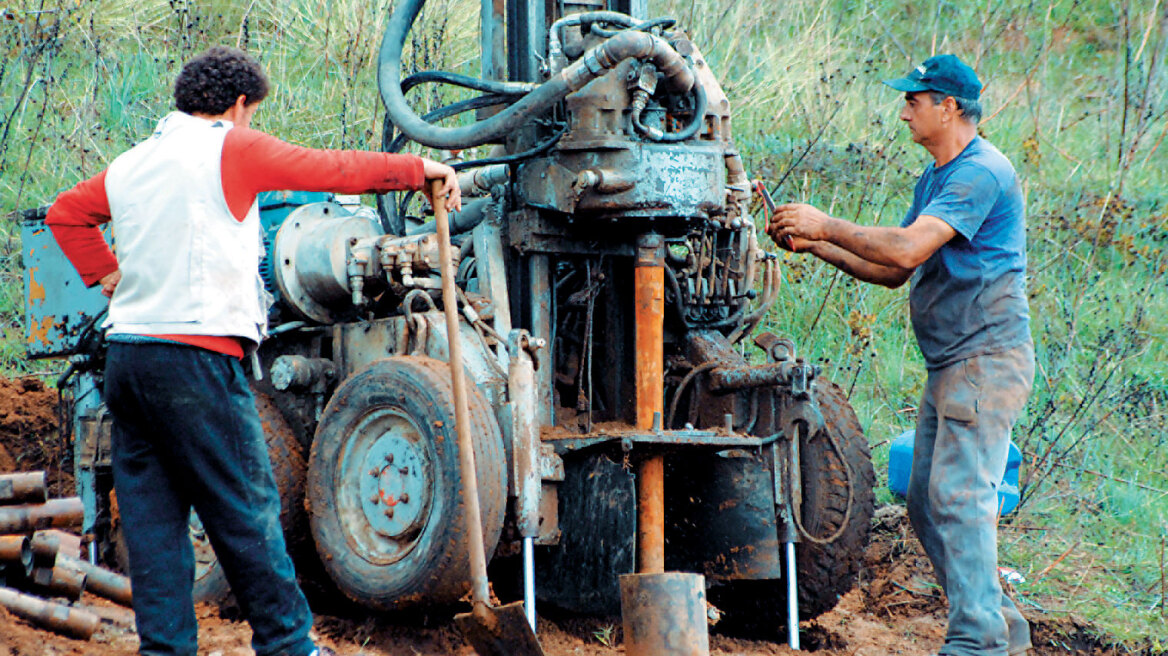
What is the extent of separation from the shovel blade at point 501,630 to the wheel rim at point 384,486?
0.69 m

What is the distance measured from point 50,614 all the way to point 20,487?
465mm

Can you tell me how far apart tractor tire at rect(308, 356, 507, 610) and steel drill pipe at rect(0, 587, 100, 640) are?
93 centimetres

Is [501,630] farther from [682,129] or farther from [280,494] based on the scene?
[682,129]

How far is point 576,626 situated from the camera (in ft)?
16.7

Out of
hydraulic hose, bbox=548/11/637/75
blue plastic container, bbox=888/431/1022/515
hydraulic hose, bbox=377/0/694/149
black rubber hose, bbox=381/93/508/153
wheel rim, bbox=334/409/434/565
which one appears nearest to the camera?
wheel rim, bbox=334/409/434/565

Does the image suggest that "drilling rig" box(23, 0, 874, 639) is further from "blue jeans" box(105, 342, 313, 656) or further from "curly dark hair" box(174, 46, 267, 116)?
"curly dark hair" box(174, 46, 267, 116)

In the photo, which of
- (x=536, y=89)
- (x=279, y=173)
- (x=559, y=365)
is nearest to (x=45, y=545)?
(x=279, y=173)

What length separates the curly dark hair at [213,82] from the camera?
368 centimetres

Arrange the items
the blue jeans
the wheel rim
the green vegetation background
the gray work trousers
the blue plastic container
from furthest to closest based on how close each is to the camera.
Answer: the green vegetation background → the blue plastic container → the wheel rim → the gray work trousers → the blue jeans

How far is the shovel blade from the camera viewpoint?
3.93 m

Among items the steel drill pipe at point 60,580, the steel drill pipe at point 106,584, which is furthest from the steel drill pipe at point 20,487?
the steel drill pipe at point 106,584

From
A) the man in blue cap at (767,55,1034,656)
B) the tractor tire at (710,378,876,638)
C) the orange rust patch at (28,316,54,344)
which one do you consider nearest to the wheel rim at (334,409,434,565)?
the tractor tire at (710,378,876,638)

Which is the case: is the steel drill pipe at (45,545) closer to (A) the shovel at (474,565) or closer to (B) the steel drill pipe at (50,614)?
(B) the steel drill pipe at (50,614)

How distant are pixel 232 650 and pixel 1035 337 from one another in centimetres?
649
